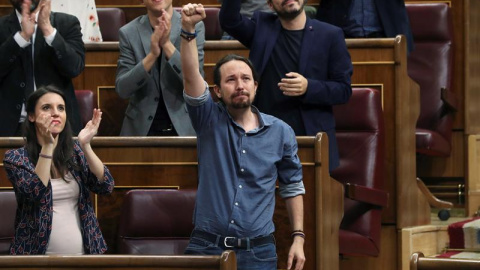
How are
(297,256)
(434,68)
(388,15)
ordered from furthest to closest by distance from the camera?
(434,68) < (388,15) < (297,256)

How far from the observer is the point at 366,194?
1.51 m

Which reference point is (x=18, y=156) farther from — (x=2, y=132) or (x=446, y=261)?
(x=446, y=261)

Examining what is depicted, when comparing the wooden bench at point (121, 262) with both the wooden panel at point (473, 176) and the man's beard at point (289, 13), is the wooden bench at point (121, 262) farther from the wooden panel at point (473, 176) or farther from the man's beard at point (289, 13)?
the wooden panel at point (473, 176)

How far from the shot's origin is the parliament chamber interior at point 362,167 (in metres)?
1.32

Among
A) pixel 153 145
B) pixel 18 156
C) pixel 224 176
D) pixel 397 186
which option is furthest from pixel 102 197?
pixel 397 186

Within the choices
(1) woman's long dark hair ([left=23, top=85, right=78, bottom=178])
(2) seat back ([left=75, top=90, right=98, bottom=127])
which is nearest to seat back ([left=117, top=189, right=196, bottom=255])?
(1) woman's long dark hair ([left=23, top=85, right=78, bottom=178])

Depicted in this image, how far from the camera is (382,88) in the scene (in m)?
1.65

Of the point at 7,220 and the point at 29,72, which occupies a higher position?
the point at 29,72

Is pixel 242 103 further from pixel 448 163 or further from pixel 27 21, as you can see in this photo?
pixel 448 163

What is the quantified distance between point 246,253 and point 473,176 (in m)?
0.85

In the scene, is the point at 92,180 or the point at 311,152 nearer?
the point at 92,180

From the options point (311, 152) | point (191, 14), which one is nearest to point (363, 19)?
point (311, 152)

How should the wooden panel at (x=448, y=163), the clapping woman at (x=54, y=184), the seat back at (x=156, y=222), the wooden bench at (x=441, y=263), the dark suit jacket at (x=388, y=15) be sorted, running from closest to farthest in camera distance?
the wooden bench at (x=441, y=263), the clapping woman at (x=54, y=184), the seat back at (x=156, y=222), the dark suit jacket at (x=388, y=15), the wooden panel at (x=448, y=163)

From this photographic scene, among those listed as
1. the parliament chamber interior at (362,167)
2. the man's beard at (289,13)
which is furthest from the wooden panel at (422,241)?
the man's beard at (289,13)
